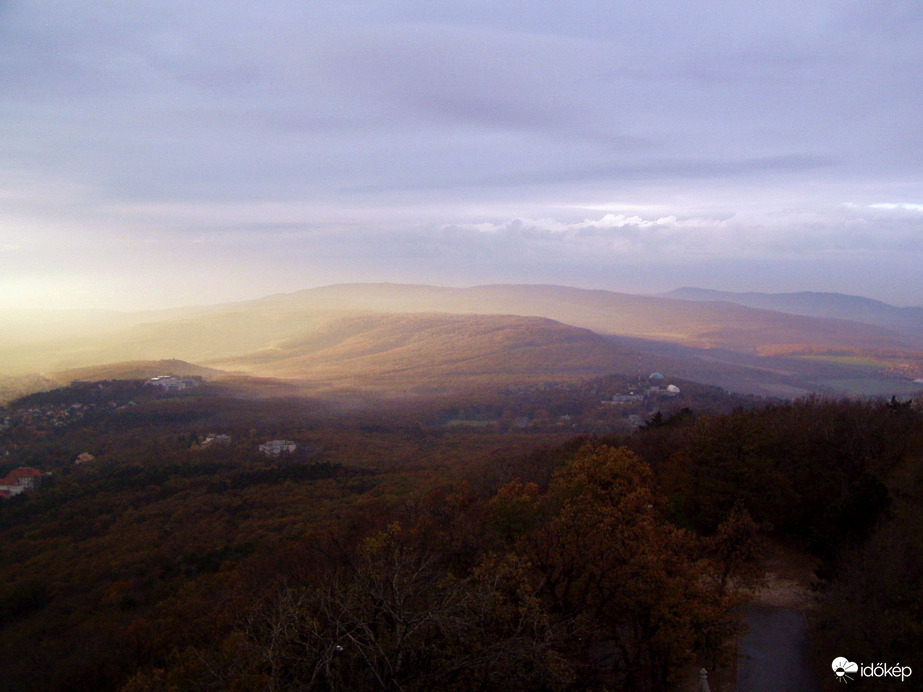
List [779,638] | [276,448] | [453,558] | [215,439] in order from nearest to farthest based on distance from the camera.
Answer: [779,638] < [453,558] < [276,448] < [215,439]

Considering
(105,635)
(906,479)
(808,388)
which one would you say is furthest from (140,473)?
(808,388)

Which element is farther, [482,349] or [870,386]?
[482,349]

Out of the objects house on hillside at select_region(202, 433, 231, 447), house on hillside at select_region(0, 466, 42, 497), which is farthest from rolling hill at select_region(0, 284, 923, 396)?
house on hillside at select_region(0, 466, 42, 497)

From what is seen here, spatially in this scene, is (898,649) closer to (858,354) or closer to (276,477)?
(276,477)

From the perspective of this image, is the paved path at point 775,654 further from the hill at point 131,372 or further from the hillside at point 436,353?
the hillside at point 436,353

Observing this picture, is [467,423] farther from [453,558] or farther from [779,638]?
[779,638]

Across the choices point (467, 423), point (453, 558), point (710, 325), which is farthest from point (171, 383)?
point (710, 325)

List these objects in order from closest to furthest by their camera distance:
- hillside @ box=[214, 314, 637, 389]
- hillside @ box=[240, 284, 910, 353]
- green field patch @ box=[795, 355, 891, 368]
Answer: green field patch @ box=[795, 355, 891, 368], hillside @ box=[214, 314, 637, 389], hillside @ box=[240, 284, 910, 353]

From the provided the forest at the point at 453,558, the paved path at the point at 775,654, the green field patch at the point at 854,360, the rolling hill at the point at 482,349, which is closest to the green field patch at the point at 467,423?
the rolling hill at the point at 482,349

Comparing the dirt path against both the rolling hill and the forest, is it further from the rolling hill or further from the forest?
the rolling hill
